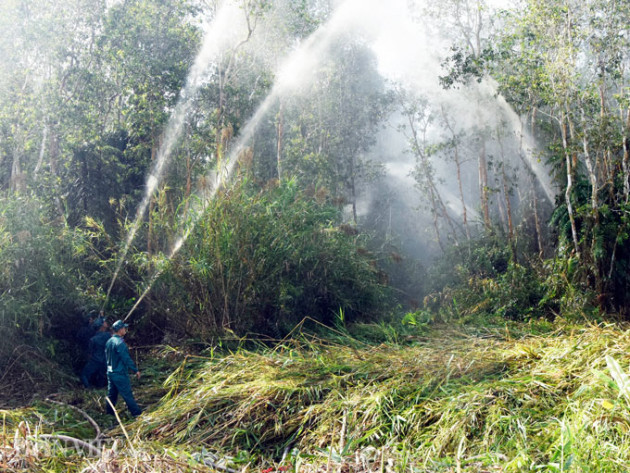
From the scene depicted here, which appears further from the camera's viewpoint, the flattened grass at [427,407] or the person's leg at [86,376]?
the person's leg at [86,376]

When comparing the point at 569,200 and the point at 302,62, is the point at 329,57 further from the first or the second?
the point at 569,200

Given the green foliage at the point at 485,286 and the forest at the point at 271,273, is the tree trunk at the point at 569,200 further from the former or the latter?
the green foliage at the point at 485,286

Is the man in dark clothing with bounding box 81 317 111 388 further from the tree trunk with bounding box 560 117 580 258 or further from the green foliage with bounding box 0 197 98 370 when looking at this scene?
the tree trunk with bounding box 560 117 580 258

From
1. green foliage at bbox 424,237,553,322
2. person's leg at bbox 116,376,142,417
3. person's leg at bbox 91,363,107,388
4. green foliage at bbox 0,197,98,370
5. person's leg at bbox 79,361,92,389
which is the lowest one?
green foliage at bbox 424,237,553,322

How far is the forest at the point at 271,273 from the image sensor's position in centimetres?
391

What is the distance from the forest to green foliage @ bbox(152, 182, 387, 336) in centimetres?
3

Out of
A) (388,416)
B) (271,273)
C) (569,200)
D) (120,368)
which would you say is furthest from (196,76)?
(388,416)

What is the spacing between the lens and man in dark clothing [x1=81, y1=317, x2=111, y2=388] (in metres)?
6.39

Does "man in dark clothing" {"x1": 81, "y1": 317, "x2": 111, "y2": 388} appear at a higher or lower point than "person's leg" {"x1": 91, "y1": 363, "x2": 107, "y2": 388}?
higher

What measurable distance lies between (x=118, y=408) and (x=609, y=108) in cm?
884

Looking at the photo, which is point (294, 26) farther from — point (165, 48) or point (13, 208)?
point (13, 208)

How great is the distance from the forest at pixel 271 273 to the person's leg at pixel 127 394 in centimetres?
12

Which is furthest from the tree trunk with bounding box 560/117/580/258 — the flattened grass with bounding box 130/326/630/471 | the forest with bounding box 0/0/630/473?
the flattened grass with bounding box 130/326/630/471

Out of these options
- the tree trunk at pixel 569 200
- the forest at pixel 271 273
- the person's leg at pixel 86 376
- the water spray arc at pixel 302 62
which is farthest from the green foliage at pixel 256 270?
the water spray arc at pixel 302 62
